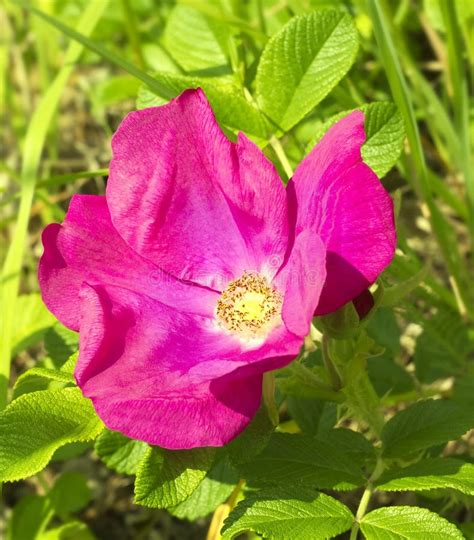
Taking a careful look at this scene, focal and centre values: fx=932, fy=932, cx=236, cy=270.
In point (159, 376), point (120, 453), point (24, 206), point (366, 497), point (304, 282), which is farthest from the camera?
point (24, 206)

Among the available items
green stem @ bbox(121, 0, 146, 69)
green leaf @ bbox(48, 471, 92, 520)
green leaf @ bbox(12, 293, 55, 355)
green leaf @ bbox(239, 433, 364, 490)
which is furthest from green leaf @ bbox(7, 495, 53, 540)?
green stem @ bbox(121, 0, 146, 69)

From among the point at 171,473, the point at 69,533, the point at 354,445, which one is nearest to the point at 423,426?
the point at 354,445

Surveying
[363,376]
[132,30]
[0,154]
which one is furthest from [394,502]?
[0,154]

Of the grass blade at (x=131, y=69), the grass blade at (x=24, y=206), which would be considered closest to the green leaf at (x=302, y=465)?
the grass blade at (x=24, y=206)

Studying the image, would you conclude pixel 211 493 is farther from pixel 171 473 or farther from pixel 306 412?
pixel 171 473

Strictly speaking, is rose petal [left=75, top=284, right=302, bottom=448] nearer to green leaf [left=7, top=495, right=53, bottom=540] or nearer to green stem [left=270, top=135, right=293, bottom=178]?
green stem [left=270, top=135, right=293, bottom=178]
